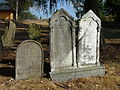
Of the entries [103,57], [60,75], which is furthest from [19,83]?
[103,57]

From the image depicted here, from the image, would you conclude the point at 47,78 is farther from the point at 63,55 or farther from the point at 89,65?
the point at 89,65

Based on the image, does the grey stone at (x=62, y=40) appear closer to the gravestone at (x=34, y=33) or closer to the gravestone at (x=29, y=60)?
the gravestone at (x=29, y=60)

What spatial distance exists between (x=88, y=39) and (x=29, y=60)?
177 cm

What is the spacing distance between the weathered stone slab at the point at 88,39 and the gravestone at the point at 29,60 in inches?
45.1

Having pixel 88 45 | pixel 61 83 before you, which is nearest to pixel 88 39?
pixel 88 45

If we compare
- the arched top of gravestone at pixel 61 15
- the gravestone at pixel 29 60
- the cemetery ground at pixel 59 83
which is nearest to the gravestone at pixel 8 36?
the cemetery ground at pixel 59 83

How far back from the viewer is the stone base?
7.24m

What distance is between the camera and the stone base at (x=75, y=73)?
23.8 ft

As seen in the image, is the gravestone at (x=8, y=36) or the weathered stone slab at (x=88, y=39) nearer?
the weathered stone slab at (x=88, y=39)

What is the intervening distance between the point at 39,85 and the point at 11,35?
7.23m

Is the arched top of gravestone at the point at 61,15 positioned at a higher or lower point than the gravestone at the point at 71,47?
higher

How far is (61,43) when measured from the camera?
7375mm

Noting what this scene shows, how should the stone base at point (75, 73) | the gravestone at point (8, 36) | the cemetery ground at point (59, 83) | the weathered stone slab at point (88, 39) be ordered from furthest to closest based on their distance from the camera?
the gravestone at point (8, 36)
the weathered stone slab at point (88, 39)
the stone base at point (75, 73)
the cemetery ground at point (59, 83)

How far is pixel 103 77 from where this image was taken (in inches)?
299
